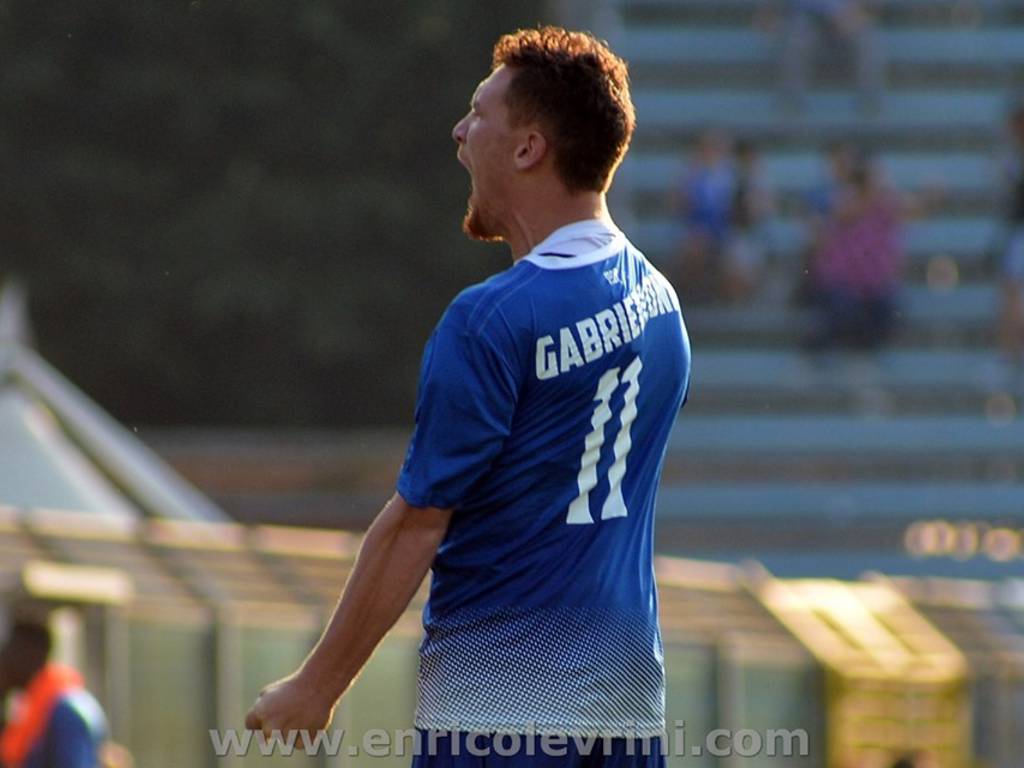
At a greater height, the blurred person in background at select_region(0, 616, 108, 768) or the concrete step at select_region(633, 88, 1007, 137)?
the concrete step at select_region(633, 88, 1007, 137)

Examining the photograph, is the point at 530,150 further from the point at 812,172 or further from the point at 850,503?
the point at 812,172

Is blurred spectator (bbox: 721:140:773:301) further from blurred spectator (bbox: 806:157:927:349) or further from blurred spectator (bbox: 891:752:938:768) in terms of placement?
blurred spectator (bbox: 891:752:938:768)

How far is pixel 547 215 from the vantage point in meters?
3.93

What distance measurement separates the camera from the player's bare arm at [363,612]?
373 centimetres

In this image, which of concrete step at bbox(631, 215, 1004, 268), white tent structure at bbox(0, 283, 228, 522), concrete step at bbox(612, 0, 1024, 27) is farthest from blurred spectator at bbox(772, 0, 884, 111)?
white tent structure at bbox(0, 283, 228, 522)

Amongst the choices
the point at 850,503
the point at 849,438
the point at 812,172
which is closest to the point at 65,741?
the point at 850,503

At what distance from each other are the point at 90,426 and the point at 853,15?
9.14 m

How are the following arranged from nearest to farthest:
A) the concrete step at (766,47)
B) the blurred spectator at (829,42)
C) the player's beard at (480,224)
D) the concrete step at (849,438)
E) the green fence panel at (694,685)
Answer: the player's beard at (480,224), the green fence panel at (694,685), the concrete step at (849,438), the blurred spectator at (829,42), the concrete step at (766,47)

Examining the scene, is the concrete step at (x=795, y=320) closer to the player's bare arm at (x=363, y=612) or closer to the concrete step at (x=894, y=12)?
the concrete step at (x=894, y=12)

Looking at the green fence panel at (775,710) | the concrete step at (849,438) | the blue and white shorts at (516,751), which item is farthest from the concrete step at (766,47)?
the blue and white shorts at (516,751)

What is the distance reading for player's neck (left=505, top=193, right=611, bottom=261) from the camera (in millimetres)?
3936

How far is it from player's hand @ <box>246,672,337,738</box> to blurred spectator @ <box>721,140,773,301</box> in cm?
1503

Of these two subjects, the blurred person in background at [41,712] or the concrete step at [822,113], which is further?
the concrete step at [822,113]

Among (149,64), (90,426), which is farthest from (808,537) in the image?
(149,64)
